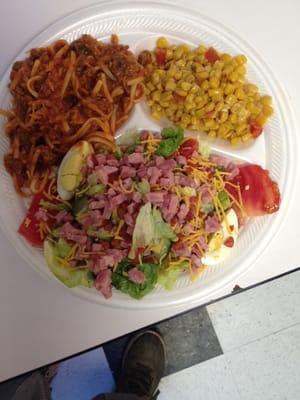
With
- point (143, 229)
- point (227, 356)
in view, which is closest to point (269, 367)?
point (227, 356)

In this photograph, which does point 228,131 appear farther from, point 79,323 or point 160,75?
point 79,323

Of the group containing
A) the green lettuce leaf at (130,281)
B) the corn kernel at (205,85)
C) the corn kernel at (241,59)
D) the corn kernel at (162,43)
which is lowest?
the green lettuce leaf at (130,281)

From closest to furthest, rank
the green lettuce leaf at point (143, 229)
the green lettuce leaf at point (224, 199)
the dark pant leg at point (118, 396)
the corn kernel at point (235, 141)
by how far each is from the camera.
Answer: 1. the green lettuce leaf at point (143, 229)
2. the green lettuce leaf at point (224, 199)
3. the corn kernel at point (235, 141)
4. the dark pant leg at point (118, 396)

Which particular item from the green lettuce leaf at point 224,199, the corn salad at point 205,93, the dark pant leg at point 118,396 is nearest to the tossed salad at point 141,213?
the green lettuce leaf at point 224,199

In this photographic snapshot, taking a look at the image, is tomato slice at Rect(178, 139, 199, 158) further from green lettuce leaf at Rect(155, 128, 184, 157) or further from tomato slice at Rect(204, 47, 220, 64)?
tomato slice at Rect(204, 47, 220, 64)

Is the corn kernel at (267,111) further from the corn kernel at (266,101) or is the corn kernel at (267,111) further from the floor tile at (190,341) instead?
the floor tile at (190,341)

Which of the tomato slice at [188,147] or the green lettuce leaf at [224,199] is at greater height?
the tomato slice at [188,147]

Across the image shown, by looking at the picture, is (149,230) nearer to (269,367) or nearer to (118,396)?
(118,396)

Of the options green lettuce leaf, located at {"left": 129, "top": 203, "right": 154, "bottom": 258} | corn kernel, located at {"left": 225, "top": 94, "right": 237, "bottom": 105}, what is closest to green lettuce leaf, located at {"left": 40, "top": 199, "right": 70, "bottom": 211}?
green lettuce leaf, located at {"left": 129, "top": 203, "right": 154, "bottom": 258}
